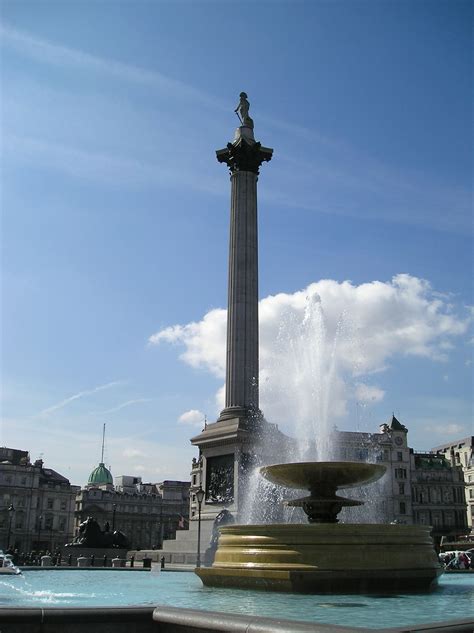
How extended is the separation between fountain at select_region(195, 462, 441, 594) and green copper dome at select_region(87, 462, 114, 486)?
119564 millimetres

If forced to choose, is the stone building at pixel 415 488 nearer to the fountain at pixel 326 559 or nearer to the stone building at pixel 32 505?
the stone building at pixel 32 505

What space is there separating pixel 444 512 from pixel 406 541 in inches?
3180

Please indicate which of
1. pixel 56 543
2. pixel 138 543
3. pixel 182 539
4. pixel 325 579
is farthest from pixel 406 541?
pixel 138 543

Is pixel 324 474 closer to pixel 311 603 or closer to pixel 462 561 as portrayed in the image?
pixel 311 603

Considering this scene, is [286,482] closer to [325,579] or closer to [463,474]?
[325,579]

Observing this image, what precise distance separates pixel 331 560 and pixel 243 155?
106ft

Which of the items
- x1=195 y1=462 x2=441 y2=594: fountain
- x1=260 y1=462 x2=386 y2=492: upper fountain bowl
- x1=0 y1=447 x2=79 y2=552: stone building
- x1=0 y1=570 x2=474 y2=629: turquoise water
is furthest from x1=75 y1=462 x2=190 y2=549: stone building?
x1=0 y1=570 x2=474 y2=629: turquoise water

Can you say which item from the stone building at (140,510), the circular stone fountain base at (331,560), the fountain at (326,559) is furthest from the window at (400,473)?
the circular stone fountain base at (331,560)

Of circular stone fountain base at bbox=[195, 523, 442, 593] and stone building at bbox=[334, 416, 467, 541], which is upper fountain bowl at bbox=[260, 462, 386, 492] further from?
stone building at bbox=[334, 416, 467, 541]

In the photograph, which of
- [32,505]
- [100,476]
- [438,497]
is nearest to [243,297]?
[438,497]

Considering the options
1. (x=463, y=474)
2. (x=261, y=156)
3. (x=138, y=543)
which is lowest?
(x=138, y=543)

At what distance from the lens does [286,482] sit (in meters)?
16.5

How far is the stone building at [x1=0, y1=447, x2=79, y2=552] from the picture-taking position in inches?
3780

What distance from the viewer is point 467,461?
3553 inches
